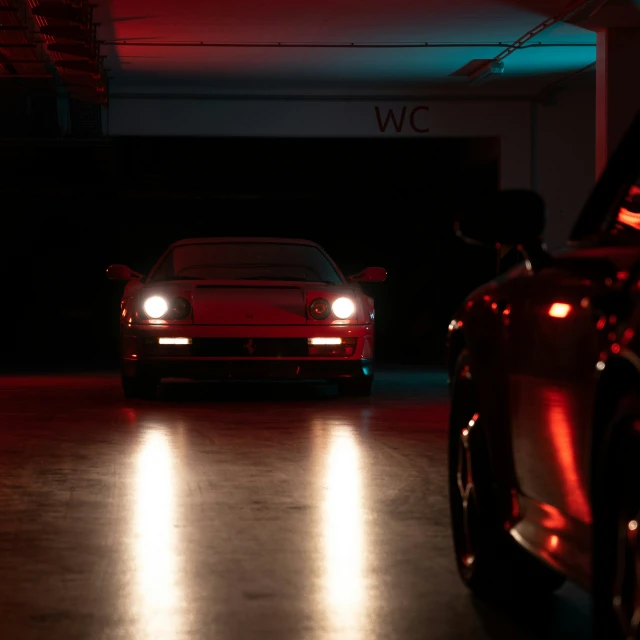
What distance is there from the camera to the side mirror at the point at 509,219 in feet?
11.5

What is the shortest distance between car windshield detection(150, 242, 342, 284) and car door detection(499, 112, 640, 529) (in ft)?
28.0

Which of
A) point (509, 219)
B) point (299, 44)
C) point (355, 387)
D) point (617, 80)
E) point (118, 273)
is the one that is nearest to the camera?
point (509, 219)

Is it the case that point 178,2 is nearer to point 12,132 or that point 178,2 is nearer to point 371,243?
point 12,132

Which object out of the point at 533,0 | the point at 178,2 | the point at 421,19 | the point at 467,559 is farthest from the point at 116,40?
the point at 467,559

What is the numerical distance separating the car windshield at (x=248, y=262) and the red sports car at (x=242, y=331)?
1.79 ft

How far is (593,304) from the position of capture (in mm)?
2918

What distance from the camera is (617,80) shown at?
46.0ft

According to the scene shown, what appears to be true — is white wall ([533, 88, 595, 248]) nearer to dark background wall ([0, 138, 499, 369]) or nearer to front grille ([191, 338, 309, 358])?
dark background wall ([0, 138, 499, 369])

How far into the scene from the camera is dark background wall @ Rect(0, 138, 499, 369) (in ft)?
65.7

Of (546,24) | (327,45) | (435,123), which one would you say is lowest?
(435,123)

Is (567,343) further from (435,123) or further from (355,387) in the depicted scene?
(435,123)

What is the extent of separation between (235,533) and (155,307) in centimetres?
609

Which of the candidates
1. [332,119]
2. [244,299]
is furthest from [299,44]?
[244,299]

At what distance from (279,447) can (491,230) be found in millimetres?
4710
